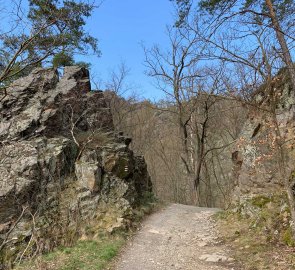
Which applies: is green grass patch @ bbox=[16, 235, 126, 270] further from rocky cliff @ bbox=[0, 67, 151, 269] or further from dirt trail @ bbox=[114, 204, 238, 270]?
rocky cliff @ bbox=[0, 67, 151, 269]

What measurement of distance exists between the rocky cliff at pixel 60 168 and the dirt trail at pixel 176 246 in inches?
41.5

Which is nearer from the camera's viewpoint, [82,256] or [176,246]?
[82,256]

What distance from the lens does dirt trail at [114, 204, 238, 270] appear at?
699 cm

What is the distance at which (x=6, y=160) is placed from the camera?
11.4 m

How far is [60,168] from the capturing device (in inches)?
459

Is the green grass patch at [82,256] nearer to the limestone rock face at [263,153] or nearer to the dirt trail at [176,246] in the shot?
the dirt trail at [176,246]

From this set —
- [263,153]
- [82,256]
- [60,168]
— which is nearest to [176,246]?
[82,256]

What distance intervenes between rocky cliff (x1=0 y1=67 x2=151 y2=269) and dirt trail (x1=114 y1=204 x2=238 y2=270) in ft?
3.46

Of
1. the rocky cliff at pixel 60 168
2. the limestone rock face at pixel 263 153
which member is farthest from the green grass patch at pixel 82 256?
the limestone rock face at pixel 263 153

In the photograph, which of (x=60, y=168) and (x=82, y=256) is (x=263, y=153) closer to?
(x=82, y=256)

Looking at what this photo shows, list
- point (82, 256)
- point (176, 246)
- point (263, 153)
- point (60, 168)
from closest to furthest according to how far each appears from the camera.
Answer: point (82, 256) → point (176, 246) → point (263, 153) → point (60, 168)

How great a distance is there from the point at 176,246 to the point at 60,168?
5.26 meters

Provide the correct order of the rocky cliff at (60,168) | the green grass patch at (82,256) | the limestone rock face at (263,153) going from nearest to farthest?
the green grass patch at (82,256)
the limestone rock face at (263,153)
the rocky cliff at (60,168)

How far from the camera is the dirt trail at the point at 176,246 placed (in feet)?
22.9
